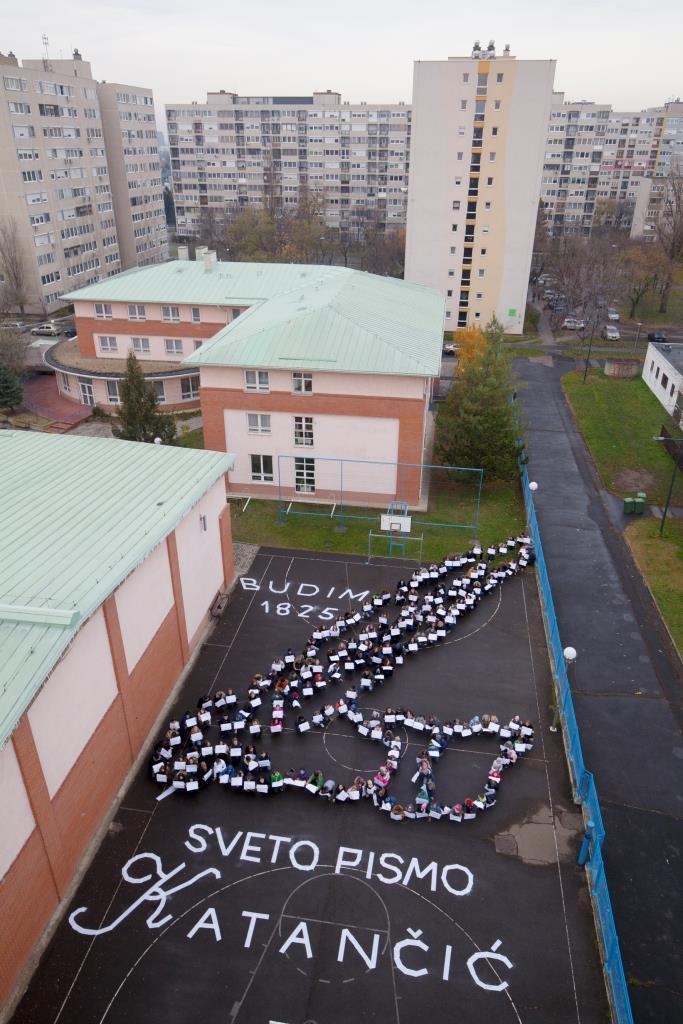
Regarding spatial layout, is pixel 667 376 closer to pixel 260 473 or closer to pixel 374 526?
pixel 374 526

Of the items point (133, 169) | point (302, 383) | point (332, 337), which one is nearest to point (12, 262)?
point (133, 169)

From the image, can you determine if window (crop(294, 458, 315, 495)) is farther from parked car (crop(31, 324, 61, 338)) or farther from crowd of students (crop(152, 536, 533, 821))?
parked car (crop(31, 324, 61, 338))

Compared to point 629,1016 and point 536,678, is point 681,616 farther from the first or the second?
point 629,1016

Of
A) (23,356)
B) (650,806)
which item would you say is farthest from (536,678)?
(23,356)

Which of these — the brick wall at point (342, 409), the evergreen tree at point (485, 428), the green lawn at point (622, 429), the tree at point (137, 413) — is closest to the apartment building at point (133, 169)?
the green lawn at point (622, 429)

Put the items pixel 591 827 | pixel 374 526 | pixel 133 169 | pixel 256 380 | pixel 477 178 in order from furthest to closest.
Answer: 1. pixel 133 169
2. pixel 477 178
3. pixel 256 380
4. pixel 374 526
5. pixel 591 827

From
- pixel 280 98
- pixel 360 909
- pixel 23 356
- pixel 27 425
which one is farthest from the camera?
pixel 280 98

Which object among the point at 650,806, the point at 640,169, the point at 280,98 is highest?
the point at 280,98
